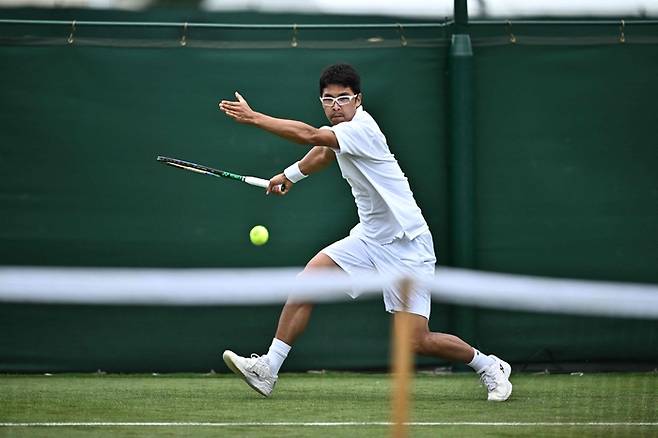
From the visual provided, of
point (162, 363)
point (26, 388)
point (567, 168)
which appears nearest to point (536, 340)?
point (567, 168)

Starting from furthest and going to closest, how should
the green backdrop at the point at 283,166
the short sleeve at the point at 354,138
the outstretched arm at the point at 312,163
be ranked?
the green backdrop at the point at 283,166 → the outstretched arm at the point at 312,163 → the short sleeve at the point at 354,138

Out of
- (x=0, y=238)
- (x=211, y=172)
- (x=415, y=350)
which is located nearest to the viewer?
(x=415, y=350)

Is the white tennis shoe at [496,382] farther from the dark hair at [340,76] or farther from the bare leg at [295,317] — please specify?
the dark hair at [340,76]

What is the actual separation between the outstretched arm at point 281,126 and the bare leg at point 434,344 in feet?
3.40

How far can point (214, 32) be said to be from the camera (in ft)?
27.0

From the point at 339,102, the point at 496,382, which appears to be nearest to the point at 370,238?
the point at 339,102

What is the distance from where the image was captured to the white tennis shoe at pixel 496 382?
6453 millimetres

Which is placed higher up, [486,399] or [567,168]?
[567,168]

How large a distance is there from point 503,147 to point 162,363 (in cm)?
269

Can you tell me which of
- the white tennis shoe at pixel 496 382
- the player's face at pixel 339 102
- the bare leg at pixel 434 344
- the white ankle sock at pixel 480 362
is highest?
the player's face at pixel 339 102

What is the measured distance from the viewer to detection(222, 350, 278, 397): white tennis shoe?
249 inches

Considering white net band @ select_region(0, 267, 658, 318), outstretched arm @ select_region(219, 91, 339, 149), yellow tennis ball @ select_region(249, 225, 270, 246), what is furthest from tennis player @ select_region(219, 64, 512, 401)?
white net band @ select_region(0, 267, 658, 318)

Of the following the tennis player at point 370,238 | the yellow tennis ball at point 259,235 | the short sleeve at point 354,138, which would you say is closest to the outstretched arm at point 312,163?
the tennis player at point 370,238

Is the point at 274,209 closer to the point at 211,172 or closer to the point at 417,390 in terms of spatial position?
the point at 211,172
